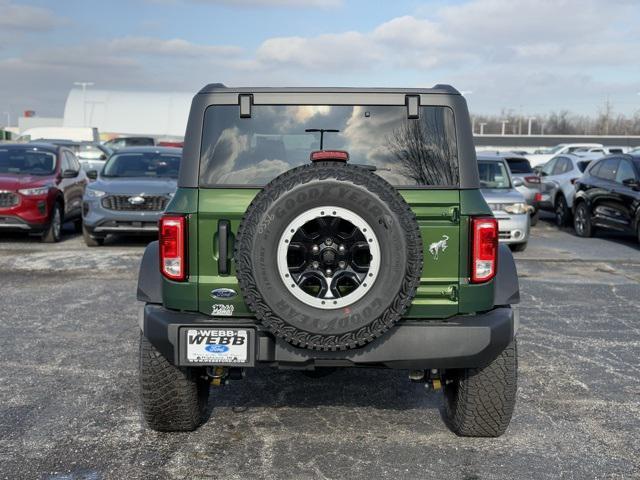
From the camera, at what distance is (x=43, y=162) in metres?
13.1

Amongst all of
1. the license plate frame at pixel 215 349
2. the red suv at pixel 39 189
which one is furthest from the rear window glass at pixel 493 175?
the license plate frame at pixel 215 349

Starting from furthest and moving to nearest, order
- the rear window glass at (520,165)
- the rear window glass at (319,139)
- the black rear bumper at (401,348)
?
the rear window glass at (520,165)
the rear window glass at (319,139)
the black rear bumper at (401,348)

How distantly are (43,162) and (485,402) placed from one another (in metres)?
10.8

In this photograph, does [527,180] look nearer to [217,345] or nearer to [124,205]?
[124,205]

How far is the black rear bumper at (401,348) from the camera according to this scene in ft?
12.0

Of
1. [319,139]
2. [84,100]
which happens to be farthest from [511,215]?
[84,100]

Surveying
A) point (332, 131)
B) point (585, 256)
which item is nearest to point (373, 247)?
point (332, 131)

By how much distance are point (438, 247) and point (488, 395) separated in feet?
2.87

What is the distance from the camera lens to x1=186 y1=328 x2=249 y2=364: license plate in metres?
3.68

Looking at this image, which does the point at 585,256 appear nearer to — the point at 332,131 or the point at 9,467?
the point at 332,131

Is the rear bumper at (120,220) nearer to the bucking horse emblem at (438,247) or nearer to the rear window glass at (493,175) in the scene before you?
the rear window glass at (493,175)

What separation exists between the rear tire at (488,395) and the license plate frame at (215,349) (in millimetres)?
1166

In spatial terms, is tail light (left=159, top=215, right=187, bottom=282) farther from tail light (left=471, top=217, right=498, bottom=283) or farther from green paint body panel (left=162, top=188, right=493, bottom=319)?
tail light (left=471, top=217, right=498, bottom=283)

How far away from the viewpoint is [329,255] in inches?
138
